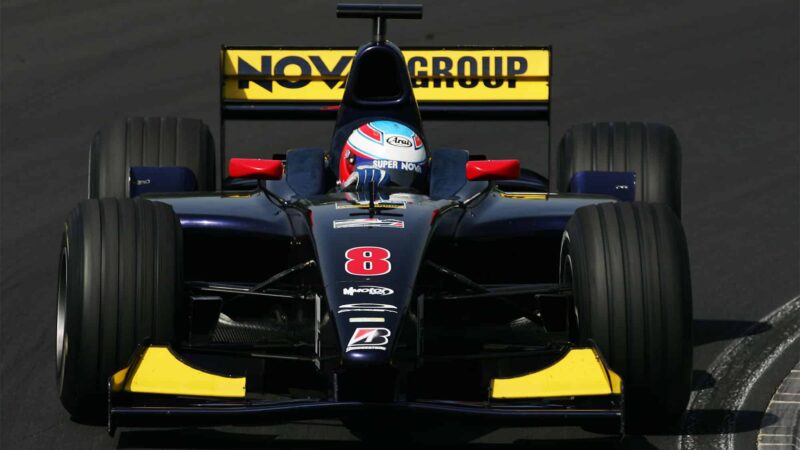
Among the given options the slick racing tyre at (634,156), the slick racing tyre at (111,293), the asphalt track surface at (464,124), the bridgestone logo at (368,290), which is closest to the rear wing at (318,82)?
the slick racing tyre at (634,156)

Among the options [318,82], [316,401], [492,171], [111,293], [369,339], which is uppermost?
[318,82]

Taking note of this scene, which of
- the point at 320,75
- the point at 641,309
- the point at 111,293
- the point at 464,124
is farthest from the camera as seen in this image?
the point at 464,124

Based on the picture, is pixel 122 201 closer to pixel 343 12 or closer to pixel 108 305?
pixel 108 305

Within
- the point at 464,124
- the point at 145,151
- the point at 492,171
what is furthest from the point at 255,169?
the point at 464,124

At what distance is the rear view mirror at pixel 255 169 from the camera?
9.71 meters

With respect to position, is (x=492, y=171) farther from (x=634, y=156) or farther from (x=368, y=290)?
(x=368, y=290)

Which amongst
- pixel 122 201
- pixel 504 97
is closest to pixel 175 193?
pixel 122 201

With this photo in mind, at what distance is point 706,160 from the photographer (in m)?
16.1

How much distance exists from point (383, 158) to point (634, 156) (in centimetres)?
188

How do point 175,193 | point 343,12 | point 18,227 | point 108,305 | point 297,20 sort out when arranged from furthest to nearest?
point 297,20, point 18,227, point 343,12, point 175,193, point 108,305

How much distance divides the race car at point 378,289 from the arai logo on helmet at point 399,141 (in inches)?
2.0

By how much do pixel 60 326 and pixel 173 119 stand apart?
3.01 m

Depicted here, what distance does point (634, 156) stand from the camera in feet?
36.9

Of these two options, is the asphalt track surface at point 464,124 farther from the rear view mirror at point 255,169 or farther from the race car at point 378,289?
the rear view mirror at point 255,169
